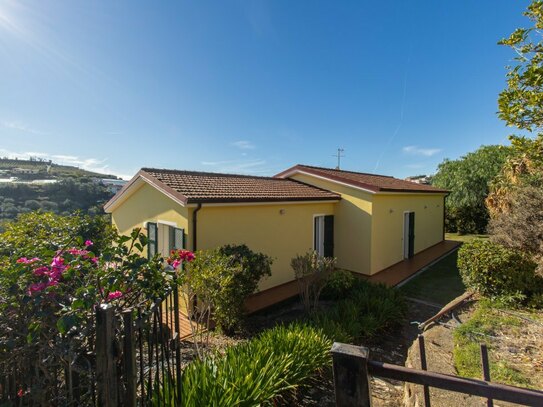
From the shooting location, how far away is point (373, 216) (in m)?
13.9

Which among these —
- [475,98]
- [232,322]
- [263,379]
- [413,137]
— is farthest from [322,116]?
[263,379]

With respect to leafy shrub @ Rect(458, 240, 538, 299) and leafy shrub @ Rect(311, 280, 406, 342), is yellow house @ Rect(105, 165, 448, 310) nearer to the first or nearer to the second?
leafy shrub @ Rect(311, 280, 406, 342)

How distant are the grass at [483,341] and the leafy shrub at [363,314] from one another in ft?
6.29

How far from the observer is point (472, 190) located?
26828 millimetres

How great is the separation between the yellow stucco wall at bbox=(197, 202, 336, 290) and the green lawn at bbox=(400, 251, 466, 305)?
5.13m

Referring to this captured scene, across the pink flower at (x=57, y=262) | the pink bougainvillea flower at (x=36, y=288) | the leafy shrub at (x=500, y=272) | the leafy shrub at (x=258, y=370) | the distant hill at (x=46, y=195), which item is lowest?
the leafy shrub at (x=258, y=370)

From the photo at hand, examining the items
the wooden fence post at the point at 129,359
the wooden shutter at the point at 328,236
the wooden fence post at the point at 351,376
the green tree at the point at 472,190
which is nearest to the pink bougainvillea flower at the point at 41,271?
the wooden fence post at the point at 129,359

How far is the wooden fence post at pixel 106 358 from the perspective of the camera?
246cm

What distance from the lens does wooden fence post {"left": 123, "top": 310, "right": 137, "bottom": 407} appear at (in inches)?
102

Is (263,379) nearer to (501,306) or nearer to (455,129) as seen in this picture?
(501,306)

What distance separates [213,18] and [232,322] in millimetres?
12576

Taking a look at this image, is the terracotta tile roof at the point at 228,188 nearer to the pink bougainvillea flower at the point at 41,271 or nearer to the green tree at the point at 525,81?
the pink bougainvillea flower at the point at 41,271

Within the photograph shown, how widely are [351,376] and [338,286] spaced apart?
868cm

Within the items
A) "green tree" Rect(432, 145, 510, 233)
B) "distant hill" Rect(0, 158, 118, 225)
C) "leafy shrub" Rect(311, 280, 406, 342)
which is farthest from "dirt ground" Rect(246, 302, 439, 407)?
"green tree" Rect(432, 145, 510, 233)
